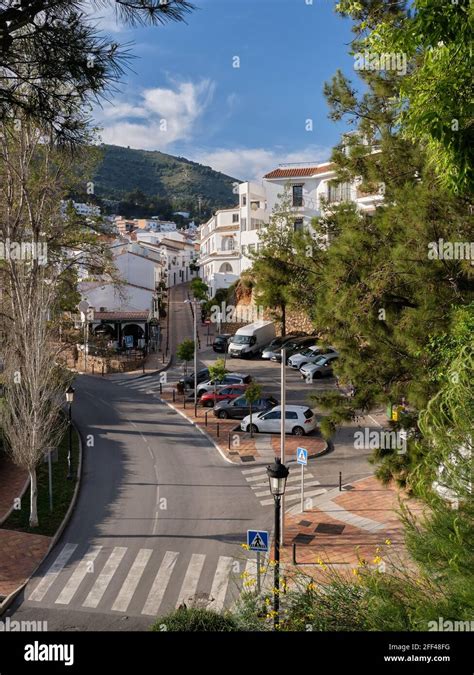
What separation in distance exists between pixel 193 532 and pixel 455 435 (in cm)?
1149

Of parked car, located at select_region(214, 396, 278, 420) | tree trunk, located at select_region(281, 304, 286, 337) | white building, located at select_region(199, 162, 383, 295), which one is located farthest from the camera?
white building, located at select_region(199, 162, 383, 295)

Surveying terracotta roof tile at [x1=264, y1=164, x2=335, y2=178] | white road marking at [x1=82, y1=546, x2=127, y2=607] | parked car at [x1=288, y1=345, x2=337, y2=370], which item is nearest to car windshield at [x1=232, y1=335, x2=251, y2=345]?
parked car at [x1=288, y1=345, x2=337, y2=370]

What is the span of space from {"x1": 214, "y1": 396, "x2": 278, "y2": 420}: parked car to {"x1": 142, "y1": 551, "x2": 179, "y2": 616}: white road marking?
1243 cm

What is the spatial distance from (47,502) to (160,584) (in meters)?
6.44

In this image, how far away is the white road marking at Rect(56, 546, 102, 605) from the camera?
42.1 ft

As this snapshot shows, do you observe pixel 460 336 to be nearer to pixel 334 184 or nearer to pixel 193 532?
pixel 334 184

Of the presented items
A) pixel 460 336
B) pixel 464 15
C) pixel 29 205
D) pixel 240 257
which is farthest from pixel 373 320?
pixel 240 257

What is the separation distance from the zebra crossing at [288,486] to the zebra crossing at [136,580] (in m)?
4.19

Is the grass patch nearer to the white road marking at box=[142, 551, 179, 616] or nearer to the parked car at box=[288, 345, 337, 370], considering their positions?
the white road marking at box=[142, 551, 179, 616]

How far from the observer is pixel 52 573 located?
Answer: 1401 cm

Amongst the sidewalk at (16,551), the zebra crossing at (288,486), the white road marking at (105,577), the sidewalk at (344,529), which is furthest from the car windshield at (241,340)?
the white road marking at (105,577)

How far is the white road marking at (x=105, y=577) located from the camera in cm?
1264

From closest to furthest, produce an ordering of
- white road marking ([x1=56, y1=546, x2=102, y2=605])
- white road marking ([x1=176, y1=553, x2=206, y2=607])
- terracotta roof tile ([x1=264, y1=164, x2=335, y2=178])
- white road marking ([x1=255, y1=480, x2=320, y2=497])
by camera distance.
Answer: white road marking ([x1=176, y1=553, x2=206, y2=607]), white road marking ([x1=56, y1=546, x2=102, y2=605]), white road marking ([x1=255, y1=480, x2=320, y2=497]), terracotta roof tile ([x1=264, y1=164, x2=335, y2=178])
